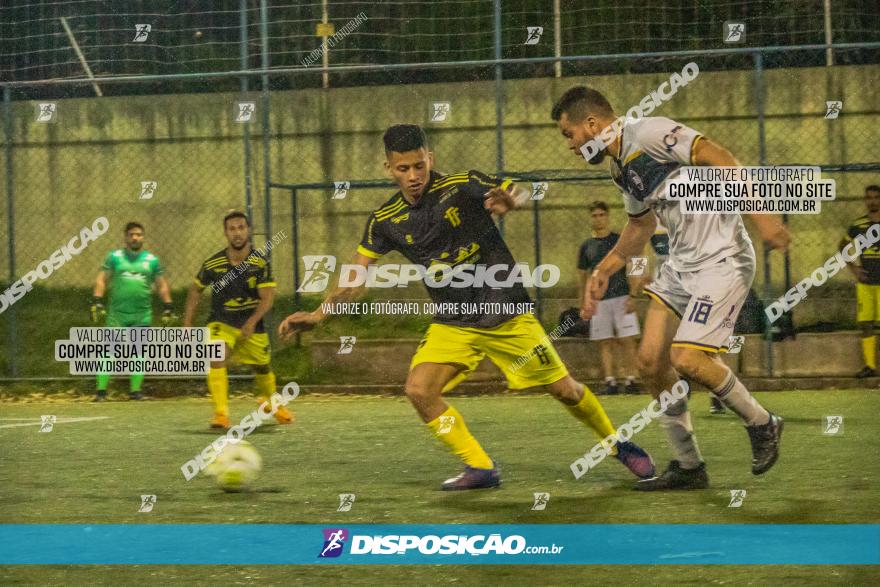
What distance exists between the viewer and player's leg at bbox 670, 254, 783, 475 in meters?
6.20

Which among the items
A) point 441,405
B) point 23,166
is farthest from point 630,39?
point 441,405

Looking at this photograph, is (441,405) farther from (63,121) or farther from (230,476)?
(63,121)

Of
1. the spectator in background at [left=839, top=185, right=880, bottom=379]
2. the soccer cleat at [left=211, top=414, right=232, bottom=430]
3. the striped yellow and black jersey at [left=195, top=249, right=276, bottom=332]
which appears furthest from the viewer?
the spectator in background at [left=839, top=185, right=880, bottom=379]

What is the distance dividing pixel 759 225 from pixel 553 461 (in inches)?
102

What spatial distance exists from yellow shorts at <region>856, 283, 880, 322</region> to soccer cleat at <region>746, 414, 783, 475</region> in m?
6.75

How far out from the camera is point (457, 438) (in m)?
6.86

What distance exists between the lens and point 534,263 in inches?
545

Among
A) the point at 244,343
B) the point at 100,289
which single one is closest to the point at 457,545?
the point at 244,343

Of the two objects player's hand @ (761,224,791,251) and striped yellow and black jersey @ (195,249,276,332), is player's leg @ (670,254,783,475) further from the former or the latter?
striped yellow and black jersey @ (195,249,276,332)

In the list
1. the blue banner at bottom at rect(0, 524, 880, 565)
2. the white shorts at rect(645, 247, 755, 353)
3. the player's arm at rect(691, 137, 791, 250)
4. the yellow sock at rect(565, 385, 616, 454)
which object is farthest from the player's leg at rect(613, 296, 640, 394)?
the blue banner at bottom at rect(0, 524, 880, 565)

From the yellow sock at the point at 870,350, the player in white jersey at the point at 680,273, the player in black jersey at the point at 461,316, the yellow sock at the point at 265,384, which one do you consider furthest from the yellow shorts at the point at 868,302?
the player in white jersey at the point at 680,273

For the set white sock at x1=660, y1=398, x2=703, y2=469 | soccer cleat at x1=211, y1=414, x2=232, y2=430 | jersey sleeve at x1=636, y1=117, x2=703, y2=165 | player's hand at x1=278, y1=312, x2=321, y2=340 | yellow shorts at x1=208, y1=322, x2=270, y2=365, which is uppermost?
jersey sleeve at x1=636, y1=117, x2=703, y2=165

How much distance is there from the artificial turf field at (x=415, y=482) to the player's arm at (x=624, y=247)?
108cm

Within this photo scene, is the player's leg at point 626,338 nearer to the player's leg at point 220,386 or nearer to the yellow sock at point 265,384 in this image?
the yellow sock at point 265,384
